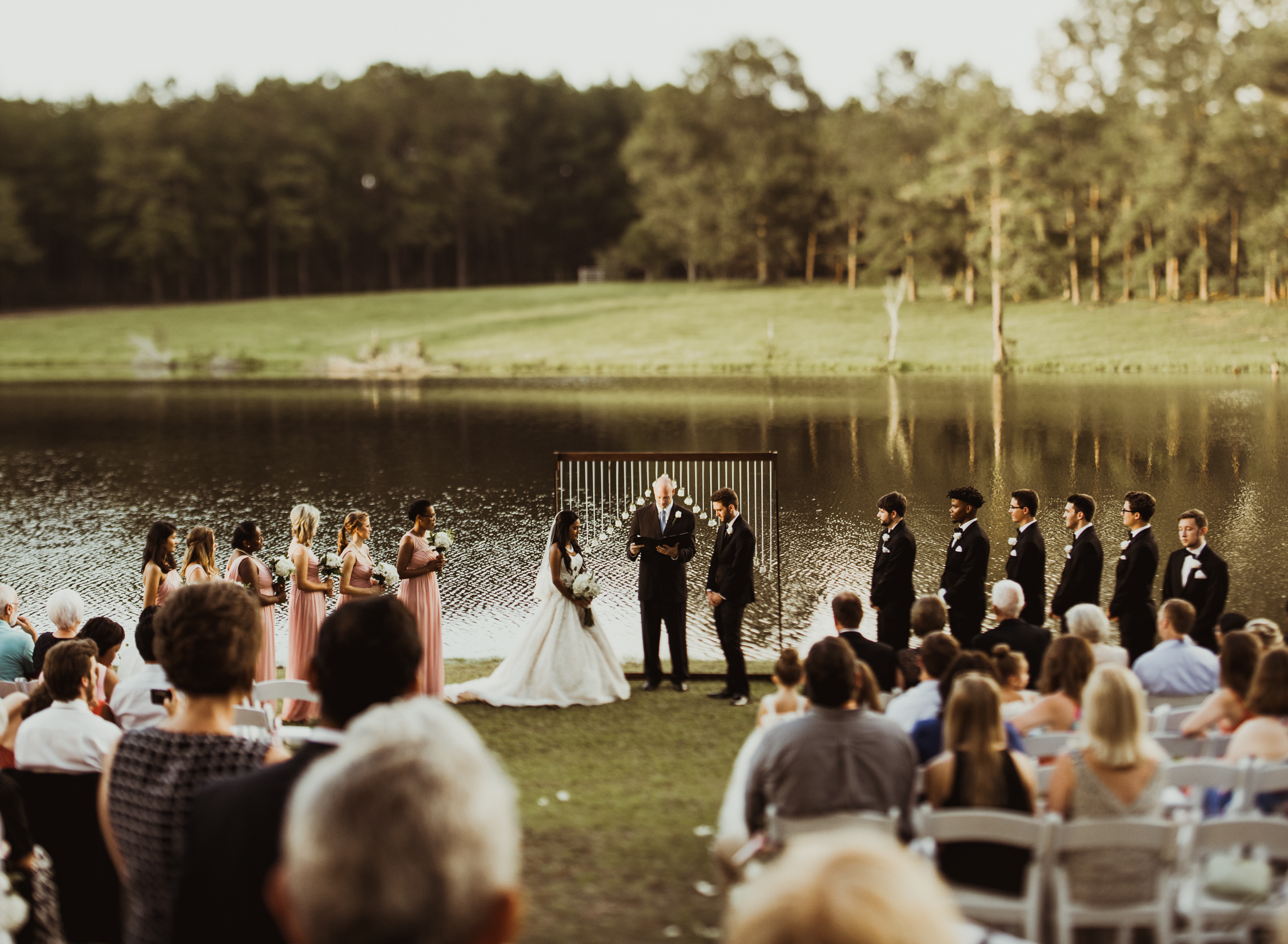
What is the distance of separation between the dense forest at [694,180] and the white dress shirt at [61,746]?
174ft

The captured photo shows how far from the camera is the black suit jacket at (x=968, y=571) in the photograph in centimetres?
1062

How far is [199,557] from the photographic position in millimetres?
9828

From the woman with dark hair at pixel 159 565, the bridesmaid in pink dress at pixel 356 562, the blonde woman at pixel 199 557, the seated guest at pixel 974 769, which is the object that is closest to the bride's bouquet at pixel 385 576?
the bridesmaid in pink dress at pixel 356 562

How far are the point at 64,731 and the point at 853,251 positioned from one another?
71.9 metres

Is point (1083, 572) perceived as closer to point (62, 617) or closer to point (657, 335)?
point (62, 617)

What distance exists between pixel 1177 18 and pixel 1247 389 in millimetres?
47088

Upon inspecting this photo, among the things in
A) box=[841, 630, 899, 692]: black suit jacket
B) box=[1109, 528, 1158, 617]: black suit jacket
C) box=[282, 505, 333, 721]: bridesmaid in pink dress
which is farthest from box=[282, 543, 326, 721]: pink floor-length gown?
box=[1109, 528, 1158, 617]: black suit jacket

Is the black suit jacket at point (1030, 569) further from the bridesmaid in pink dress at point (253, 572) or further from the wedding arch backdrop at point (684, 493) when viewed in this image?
the bridesmaid in pink dress at point (253, 572)

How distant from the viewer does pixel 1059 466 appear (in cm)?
2536

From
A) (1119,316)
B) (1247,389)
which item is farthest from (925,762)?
(1119,316)

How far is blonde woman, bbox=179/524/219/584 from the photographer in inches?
383

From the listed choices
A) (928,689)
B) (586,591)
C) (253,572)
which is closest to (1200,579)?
(928,689)

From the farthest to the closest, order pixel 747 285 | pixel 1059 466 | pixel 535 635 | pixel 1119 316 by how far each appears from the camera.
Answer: pixel 747 285, pixel 1119 316, pixel 1059 466, pixel 535 635

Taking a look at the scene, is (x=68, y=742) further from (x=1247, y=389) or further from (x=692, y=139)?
(x=692, y=139)
